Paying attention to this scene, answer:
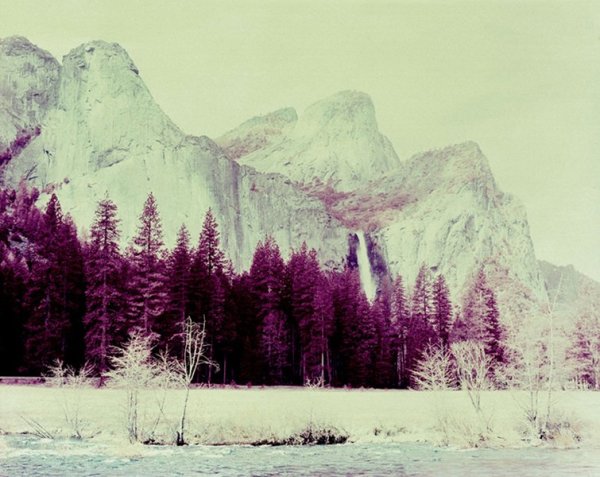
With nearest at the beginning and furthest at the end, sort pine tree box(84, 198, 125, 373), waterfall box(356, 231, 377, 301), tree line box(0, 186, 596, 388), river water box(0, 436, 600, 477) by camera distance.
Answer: river water box(0, 436, 600, 477) → pine tree box(84, 198, 125, 373) → tree line box(0, 186, 596, 388) → waterfall box(356, 231, 377, 301)

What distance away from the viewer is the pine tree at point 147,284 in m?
60.0

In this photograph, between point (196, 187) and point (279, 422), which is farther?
point (196, 187)

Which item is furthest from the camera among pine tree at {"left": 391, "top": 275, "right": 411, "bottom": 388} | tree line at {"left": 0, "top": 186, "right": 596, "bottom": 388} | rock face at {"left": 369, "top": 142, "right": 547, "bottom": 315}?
rock face at {"left": 369, "top": 142, "right": 547, "bottom": 315}

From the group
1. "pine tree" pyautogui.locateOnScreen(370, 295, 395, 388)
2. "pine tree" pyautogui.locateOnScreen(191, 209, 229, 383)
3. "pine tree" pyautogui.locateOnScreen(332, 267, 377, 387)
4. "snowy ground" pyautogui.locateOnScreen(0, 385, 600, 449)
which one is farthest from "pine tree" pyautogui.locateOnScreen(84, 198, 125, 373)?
"pine tree" pyautogui.locateOnScreen(370, 295, 395, 388)

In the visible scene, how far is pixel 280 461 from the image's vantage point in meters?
27.5

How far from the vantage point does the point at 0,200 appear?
4675 inches

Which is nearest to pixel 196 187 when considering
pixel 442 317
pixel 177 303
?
pixel 442 317

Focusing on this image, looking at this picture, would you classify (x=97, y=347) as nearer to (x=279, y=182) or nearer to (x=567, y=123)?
(x=567, y=123)

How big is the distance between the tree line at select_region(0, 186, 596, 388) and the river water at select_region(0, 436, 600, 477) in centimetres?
2181

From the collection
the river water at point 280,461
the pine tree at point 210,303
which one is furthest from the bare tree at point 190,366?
the pine tree at point 210,303

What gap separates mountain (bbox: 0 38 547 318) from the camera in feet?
457

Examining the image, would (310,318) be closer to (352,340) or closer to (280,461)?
(352,340)

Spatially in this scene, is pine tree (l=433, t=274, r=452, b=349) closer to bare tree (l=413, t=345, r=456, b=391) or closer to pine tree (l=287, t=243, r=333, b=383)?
pine tree (l=287, t=243, r=333, b=383)

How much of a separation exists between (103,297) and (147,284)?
350cm
